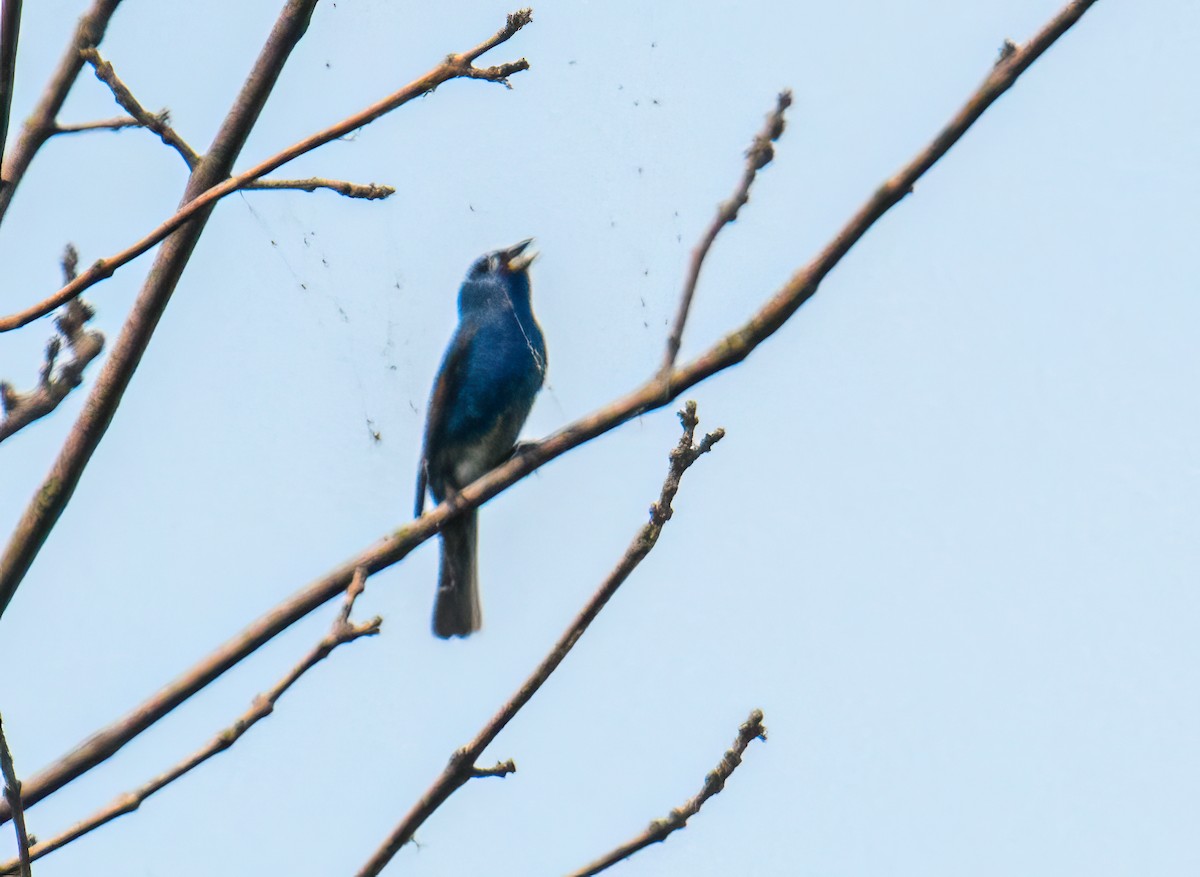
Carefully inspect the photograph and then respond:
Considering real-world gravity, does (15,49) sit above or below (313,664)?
above

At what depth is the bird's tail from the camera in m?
6.66

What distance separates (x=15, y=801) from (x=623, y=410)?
142 cm

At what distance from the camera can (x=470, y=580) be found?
6.75 m

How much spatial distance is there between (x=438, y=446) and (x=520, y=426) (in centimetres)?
39

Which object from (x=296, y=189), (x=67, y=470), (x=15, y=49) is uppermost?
(x=15, y=49)

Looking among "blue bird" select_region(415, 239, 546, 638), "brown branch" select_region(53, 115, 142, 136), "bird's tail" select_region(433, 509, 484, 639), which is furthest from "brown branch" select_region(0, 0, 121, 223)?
"bird's tail" select_region(433, 509, 484, 639)

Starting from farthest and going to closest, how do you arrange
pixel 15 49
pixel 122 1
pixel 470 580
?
1. pixel 470 580
2. pixel 122 1
3. pixel 15 49

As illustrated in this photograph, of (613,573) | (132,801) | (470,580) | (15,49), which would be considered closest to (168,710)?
(132,801)

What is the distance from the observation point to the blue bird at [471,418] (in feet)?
22.0

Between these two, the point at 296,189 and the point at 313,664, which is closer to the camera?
the point at 313,664

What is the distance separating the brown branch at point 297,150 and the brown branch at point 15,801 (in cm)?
84

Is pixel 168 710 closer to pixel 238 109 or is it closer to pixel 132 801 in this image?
pixel 132 801

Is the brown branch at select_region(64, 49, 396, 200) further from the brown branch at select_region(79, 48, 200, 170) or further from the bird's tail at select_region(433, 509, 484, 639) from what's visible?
the bird's tail at select_region(433, 509, 484, 639)

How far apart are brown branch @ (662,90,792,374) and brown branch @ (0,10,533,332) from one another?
68 cm
